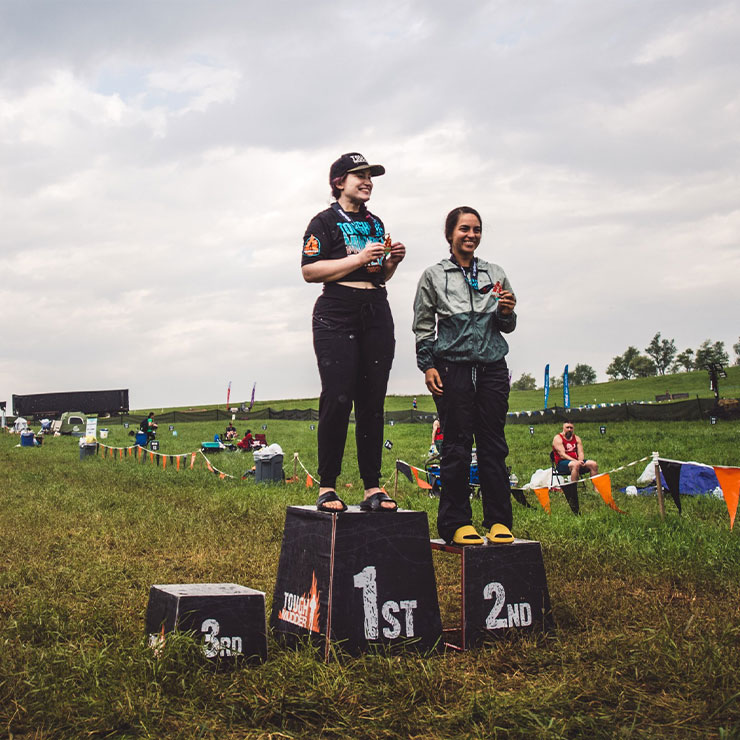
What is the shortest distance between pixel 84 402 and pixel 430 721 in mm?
68900

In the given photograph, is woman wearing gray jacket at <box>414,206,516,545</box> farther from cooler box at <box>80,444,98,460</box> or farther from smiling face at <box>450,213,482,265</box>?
cooler box at <box>80,444,98,460</box>

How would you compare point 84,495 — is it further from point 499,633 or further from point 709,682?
point 709,682

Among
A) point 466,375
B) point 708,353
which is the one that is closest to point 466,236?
point 466,375

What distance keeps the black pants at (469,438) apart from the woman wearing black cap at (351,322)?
42 centimetres

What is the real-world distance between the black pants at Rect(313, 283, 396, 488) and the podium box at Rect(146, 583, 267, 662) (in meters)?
0.84

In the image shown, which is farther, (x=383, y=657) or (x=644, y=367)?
(x=644, y=367)

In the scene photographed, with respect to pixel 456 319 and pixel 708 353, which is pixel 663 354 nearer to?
pixel 708 353

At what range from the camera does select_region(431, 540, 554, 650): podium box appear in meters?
3.99

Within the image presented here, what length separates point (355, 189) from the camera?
4.40 m

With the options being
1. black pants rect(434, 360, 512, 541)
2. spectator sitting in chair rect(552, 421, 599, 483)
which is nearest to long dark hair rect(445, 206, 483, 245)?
black pants rect(434, 360, 512, 541)

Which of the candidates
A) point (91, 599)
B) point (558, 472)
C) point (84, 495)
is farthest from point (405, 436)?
point (91, 599)

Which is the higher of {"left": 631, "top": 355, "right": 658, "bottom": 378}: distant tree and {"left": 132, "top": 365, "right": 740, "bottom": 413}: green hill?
{"left": 631, "top": 355, "right": 658, "bottom": 378}: distant tree

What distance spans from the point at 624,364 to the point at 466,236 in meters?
152

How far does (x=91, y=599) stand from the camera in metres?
5.05
